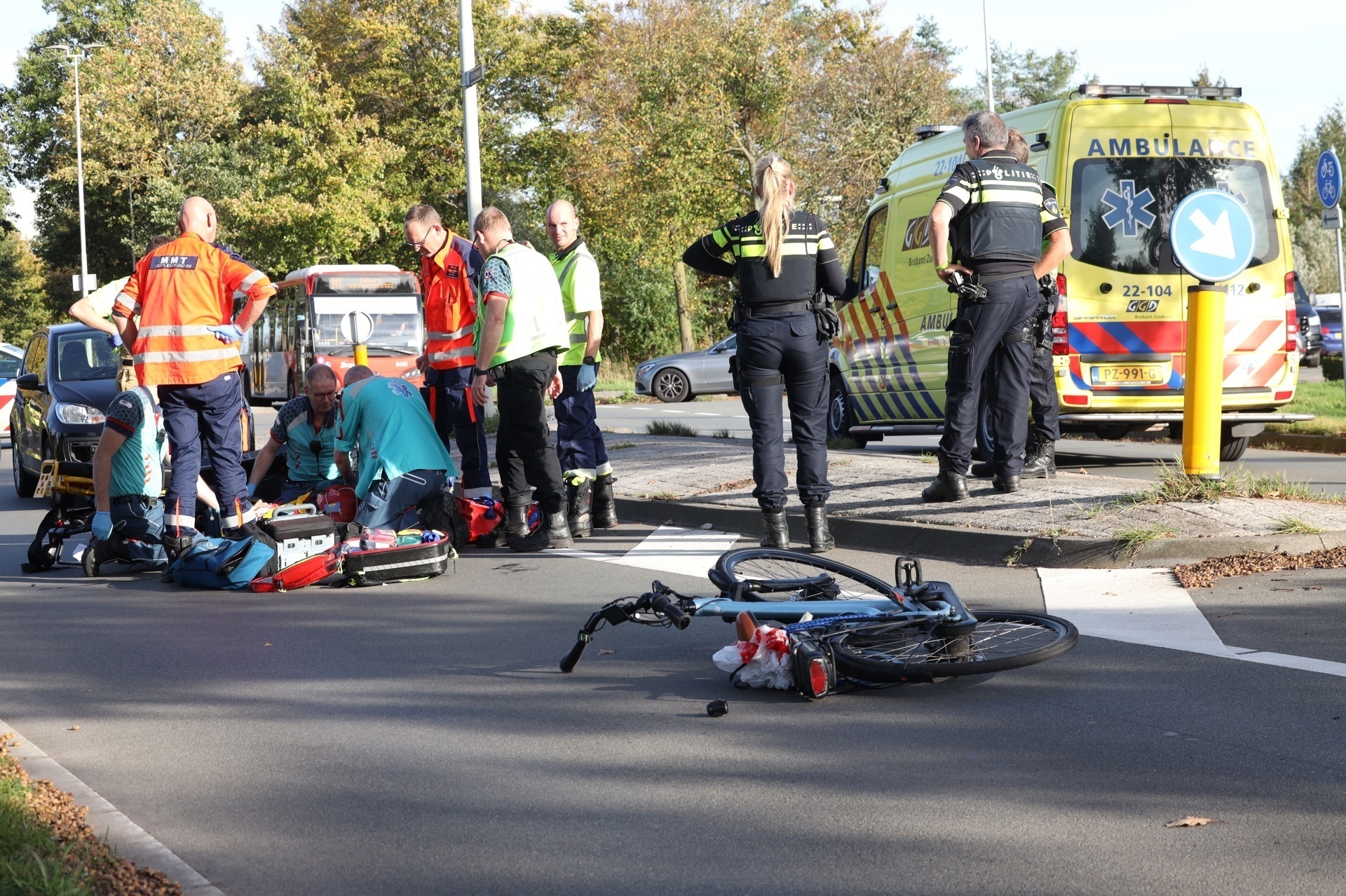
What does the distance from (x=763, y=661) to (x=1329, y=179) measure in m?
13.2

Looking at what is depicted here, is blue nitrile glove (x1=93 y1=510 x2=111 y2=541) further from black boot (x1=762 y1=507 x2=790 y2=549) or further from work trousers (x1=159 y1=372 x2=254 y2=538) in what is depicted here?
black boot (x1=762 y1=507 x2=790 y2=549)

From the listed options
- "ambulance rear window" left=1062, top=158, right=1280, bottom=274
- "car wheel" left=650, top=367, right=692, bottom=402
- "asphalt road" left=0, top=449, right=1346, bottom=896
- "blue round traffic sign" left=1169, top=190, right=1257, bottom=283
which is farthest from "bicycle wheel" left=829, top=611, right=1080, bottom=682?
"car wheel" left=650, top=367, right=692, bottom=402

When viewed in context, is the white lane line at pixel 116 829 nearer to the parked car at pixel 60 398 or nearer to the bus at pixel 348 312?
the parked car at pixel 60 398

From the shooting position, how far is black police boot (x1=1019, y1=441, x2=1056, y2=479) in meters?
9.32

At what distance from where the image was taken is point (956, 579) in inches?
271

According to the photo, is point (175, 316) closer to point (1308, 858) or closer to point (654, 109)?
point (1308, 858)

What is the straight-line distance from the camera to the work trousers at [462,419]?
31.4 feet

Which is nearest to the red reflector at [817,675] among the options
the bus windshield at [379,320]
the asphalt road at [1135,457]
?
the asphalt road at [1135,457]

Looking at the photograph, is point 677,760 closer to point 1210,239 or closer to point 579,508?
point 579,508

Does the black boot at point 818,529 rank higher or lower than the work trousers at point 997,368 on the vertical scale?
lower

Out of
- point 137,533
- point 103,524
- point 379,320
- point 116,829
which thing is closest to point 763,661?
point 116,829

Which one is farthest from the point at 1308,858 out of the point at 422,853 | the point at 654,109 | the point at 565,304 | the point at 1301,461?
the point at 654,109

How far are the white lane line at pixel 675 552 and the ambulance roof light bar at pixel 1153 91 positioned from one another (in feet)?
15.2

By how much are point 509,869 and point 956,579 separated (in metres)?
3.92
